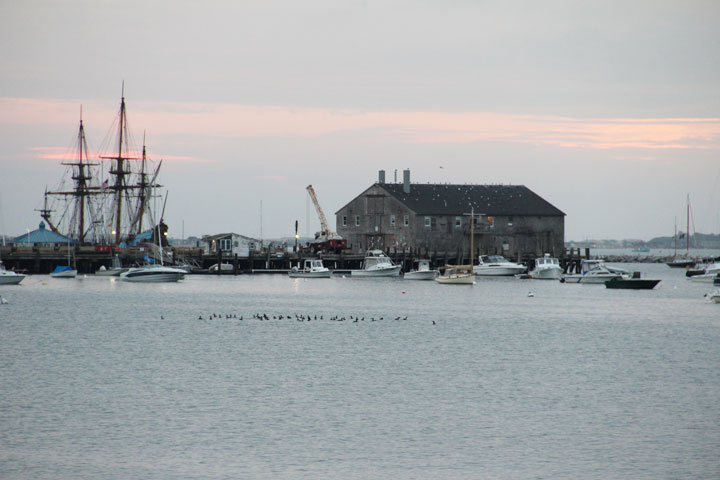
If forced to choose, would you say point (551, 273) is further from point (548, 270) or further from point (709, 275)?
point (709, 275)

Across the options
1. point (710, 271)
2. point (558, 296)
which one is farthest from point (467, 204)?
point (558, 296)

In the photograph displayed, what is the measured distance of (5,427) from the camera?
23.5 metres

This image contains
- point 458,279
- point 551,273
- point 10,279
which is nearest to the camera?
point 10,279

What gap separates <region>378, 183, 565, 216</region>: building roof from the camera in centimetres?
10962

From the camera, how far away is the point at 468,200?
112188mm

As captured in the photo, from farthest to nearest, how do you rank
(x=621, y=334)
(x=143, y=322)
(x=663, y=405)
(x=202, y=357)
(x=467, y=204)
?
(x=467, y=204), (x=143, y=322), (x=621, y=334), (x=202, y=357), (x=663, y=405)

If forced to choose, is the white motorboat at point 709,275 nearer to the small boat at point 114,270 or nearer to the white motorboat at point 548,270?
the white motorboat at point 548,270

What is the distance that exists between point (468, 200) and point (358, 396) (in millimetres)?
85314

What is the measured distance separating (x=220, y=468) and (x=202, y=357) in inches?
676

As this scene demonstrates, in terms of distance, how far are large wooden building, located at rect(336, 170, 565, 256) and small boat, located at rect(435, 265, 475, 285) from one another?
15.0 metres

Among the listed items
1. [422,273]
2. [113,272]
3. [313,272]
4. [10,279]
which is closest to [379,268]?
[422,273]

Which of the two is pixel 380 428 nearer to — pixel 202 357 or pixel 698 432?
pixel 698 432

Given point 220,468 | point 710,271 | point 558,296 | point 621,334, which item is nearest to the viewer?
point 220,468

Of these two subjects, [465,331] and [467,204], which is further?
[467,204]
